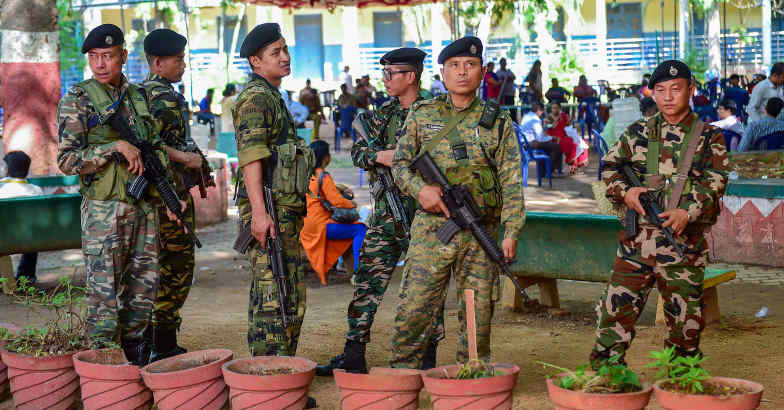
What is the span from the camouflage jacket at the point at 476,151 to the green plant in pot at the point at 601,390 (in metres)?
0.91

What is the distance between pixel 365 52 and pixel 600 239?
34.4 metres

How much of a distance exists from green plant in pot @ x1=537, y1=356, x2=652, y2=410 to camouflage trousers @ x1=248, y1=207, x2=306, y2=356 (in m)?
1.62

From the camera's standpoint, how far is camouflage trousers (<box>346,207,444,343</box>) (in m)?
5.22

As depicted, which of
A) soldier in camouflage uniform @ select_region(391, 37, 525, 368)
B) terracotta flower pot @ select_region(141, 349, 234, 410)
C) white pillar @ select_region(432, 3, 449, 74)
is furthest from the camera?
white pillar @ select_region(432, 3, 449, 74)

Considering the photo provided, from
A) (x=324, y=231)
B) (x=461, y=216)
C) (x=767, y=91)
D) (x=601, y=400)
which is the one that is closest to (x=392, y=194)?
(x=461, y=216)

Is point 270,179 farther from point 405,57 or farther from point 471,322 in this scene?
point 471,322

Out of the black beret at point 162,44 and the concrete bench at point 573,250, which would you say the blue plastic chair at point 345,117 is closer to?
the concrete bench at point 573,250

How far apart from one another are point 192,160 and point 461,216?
6.42ft

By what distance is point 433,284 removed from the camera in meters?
4.36

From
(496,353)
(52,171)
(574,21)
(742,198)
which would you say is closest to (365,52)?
(574,21)

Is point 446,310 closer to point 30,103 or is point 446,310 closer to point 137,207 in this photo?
point 137,207

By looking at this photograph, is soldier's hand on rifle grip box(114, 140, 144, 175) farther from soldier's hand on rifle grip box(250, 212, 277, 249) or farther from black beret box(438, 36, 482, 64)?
black beret box(438, 36, 482, 64)

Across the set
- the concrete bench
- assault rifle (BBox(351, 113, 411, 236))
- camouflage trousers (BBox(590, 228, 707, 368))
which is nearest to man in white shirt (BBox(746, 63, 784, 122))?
the concrete bench

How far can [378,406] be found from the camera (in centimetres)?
378
